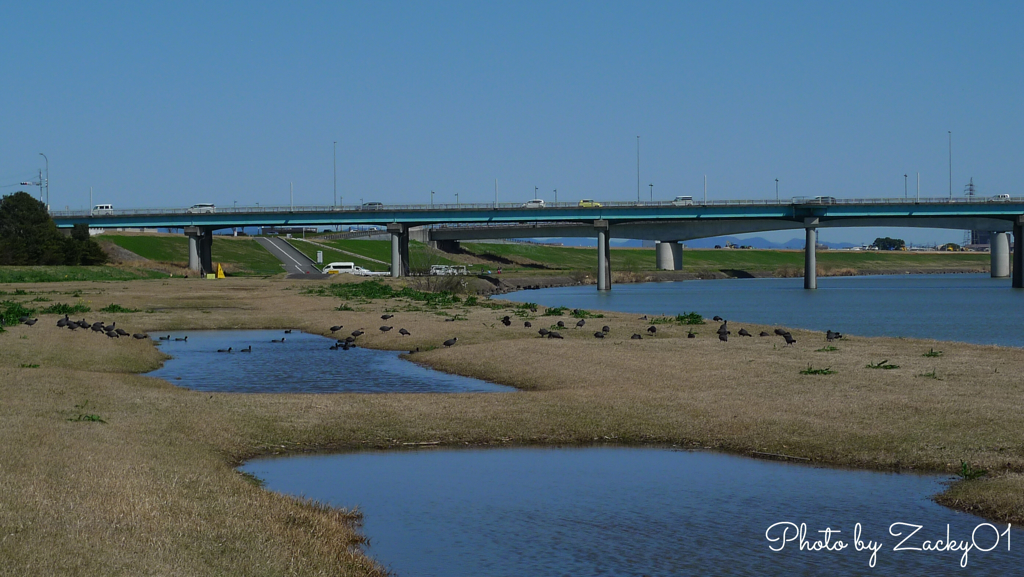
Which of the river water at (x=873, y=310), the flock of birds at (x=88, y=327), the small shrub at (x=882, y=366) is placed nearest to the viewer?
the small shrub at (x=882, y=366)

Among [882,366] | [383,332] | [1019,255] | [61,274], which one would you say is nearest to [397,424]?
[882,366]

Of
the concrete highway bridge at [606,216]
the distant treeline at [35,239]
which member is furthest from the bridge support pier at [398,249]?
the distant treeline at [35,239]

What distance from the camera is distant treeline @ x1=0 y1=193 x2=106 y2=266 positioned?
417ft

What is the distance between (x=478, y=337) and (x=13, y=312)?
25222 mm

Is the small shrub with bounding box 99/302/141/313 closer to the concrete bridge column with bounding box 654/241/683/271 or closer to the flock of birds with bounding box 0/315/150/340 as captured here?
the flock of birds with bounding box 0/315/150/340

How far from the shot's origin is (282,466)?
2083cm

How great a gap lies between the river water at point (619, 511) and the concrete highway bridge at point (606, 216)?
402 feet

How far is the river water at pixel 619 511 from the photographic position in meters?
14.3

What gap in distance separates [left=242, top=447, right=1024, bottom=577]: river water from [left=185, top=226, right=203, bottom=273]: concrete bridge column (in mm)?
132910

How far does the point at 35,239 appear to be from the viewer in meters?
129

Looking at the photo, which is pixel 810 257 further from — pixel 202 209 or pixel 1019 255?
pixel 202 209

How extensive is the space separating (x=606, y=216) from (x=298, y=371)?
4301 inches

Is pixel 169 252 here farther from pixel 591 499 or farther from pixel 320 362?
pixel 591 499

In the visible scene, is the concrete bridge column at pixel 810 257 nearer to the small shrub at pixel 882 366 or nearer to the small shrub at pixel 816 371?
the small shrub at pixel 882 366
